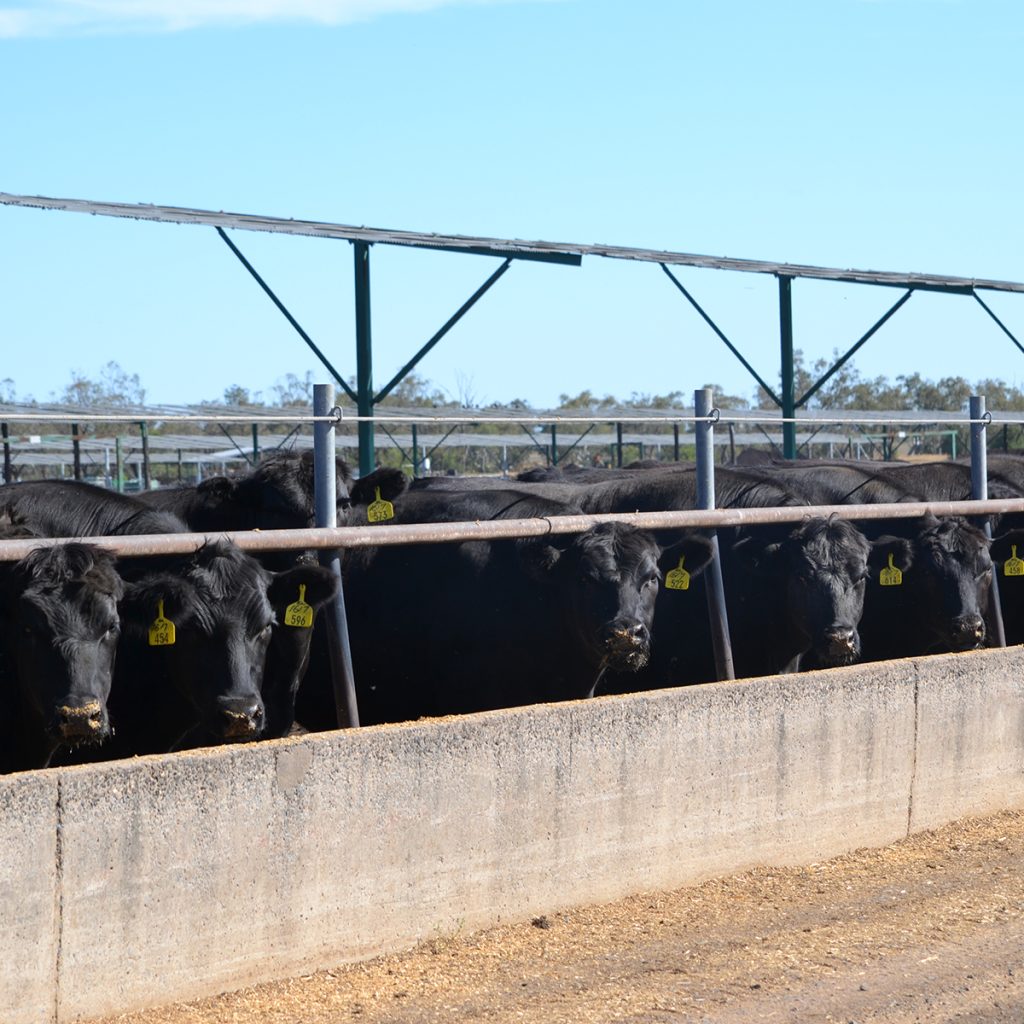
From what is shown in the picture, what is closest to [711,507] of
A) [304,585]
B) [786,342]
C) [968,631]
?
[304,585]

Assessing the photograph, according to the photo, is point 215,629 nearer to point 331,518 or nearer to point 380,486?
point 331,518

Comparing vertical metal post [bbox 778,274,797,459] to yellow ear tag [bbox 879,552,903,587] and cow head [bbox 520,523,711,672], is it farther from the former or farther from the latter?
cow head [bbox 520,523,711,672]

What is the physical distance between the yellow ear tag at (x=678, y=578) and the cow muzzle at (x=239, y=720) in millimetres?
2508

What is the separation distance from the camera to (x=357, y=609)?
822 centimetres

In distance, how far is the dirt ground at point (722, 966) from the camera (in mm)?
4344

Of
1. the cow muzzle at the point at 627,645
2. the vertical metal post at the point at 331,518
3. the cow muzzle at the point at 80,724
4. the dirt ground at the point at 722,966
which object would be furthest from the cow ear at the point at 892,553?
the cow muzzle at the point at 80,724

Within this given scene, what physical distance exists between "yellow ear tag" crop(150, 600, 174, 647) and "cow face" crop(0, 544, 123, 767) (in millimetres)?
269

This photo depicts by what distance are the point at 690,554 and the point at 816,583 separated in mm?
1303

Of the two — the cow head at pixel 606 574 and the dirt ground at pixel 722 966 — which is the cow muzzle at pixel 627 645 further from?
the dirt ground at pixel 722 966

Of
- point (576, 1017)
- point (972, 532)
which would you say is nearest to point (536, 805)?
point (576, 1017)

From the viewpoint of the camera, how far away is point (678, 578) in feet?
24.6

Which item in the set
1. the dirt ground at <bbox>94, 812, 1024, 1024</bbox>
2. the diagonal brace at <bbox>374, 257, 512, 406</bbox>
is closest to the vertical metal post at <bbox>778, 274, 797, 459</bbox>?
the diagonal brace at <bbox>374, 257, 512, 406</bbox>

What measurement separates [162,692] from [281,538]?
1364 millimetres

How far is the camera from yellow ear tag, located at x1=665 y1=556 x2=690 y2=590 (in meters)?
7.49
